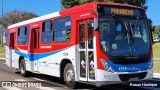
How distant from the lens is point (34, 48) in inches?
662

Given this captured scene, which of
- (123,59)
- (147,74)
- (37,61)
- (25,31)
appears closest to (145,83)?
(147,74)

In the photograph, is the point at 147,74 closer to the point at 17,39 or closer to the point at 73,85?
the point at 73,85

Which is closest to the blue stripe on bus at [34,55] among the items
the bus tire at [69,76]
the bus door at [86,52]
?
the bus tire at [69,76]

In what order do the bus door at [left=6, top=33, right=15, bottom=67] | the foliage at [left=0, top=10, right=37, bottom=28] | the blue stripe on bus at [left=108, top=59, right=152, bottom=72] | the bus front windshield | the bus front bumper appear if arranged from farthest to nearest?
the foliage at [left=0, top=10, right=37, bottom=28] < the bus door at [left=6, top=33, right=15, bottom=67] < the bus front windshield < the blue stripe on bus at [left=108, top=59, right=152, bottom=72] < the bus front bumper

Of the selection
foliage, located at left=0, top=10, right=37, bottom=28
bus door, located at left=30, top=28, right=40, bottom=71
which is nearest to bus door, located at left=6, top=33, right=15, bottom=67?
bus door, located at left=30, top=28, right=40, bottom=71

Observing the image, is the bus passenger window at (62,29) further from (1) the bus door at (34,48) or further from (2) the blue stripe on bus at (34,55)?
(1) the bus door at (34,48)

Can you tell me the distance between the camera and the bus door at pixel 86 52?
1166 centimetres

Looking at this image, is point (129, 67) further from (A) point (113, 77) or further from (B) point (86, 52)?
(B) point (86, 52)

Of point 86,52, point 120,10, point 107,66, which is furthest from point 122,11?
point 107,66

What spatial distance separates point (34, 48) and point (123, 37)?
635 centimetres

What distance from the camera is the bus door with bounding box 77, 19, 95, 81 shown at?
11.7 m

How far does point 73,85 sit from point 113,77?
2167mm

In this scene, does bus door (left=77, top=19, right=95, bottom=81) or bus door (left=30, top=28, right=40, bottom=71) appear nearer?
bus door (left=77, top=19, right=95, bottom=81)

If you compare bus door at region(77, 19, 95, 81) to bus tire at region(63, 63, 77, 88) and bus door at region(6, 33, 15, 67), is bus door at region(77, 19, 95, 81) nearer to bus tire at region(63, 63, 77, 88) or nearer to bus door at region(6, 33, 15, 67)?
bus tire at region(63, 63, 77, 88)
